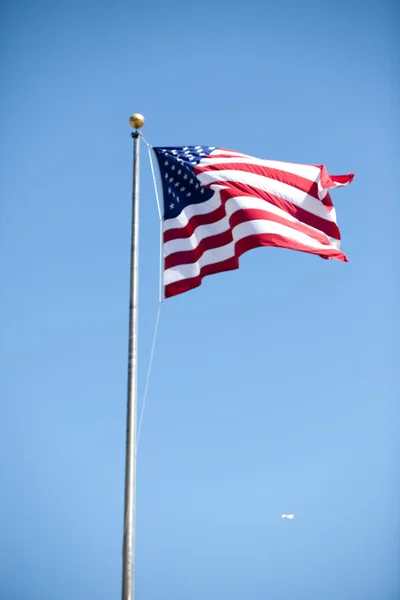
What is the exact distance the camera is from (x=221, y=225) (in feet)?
54.8

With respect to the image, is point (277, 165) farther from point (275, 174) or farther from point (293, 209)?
point (293, 209)

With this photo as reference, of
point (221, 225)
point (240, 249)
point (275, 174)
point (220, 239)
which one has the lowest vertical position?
point (240, 249)

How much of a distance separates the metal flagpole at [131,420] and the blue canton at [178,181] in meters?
1.68

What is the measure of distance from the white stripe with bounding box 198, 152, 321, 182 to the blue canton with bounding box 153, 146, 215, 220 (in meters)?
0.32

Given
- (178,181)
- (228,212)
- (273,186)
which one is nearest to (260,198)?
(273,186)

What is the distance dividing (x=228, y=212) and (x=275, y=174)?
2070 millimetres

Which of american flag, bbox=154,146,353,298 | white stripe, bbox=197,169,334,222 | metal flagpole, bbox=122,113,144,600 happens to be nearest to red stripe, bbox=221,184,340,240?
american flag, bbox=154,146,353,298

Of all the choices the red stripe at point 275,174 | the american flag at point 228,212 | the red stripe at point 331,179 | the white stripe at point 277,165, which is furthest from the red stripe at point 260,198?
the red stripe at point 331,179

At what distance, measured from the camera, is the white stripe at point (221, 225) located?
1616 cm

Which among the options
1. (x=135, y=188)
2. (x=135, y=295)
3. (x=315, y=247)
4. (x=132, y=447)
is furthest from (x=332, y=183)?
(x=132, y=447)

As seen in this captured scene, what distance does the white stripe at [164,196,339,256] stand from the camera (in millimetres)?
16156

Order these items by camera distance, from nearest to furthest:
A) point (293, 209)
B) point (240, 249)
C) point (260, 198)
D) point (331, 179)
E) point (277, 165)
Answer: point (240, 249)
point (260, 198)
point (293, 209)
point (277, 165)
point (331, 179)

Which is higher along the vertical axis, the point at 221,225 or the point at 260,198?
the point at 260,198

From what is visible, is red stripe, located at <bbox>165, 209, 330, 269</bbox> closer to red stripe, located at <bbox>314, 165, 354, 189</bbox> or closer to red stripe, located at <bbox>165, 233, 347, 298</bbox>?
red stripe, located at <bbox>165, 233, 347, 298</bbox>
